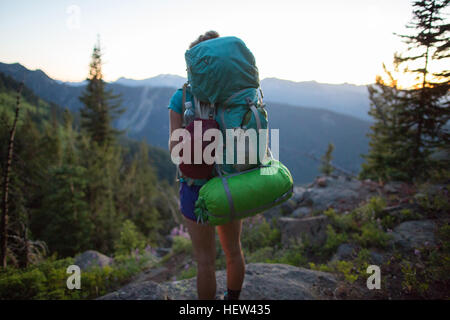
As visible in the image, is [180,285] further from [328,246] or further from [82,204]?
[82,204]

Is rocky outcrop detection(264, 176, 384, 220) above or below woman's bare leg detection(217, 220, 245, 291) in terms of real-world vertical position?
below

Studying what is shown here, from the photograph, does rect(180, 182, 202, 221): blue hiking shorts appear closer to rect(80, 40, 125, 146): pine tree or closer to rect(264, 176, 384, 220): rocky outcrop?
rect(264, 176, 384, 220): rocky outcrop

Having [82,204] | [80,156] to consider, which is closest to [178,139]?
[82,204]

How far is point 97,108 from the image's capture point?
20.6 metres

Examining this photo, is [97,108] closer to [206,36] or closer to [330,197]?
[330,197]

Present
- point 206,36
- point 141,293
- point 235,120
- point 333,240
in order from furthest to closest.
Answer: point 333,240 < point 141,293 < point 206,36 < point 235,120

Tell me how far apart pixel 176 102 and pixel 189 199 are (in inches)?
29.9

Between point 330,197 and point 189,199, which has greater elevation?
point 189,199

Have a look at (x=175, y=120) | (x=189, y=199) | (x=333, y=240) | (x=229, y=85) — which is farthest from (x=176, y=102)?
(x=333, y=240)

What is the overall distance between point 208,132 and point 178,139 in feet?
0.82

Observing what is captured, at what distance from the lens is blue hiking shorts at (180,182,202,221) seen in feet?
5.86

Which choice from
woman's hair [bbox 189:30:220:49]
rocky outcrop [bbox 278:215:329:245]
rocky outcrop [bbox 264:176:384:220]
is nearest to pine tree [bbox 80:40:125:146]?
rocky outcrop [bbox 264:176:384:220]

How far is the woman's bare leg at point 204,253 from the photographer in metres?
1.85

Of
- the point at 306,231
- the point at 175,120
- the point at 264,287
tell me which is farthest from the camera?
the point at 306,231
